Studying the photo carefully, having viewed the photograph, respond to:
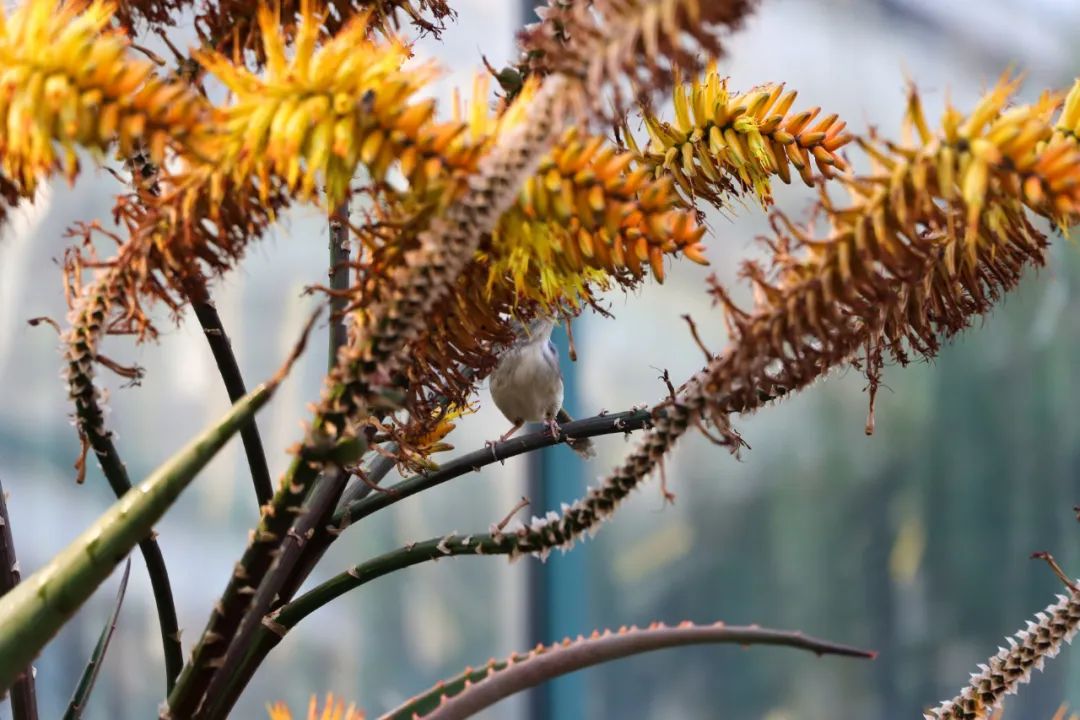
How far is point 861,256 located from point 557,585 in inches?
46.6

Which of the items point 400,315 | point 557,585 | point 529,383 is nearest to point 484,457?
point 400,315

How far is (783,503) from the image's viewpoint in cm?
142

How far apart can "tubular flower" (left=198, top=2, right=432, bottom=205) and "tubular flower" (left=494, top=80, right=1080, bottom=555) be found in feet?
0.21

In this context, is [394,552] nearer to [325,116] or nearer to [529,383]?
[325,116]

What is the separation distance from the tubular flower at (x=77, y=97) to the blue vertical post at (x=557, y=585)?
42.7 inches

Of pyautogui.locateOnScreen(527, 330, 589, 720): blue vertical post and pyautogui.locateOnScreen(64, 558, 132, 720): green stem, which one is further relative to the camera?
pyautogui.locateOnScreen(527, 330, 589, 720): blue vertical post

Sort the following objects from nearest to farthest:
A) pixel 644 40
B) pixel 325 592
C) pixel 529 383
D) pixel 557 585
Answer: pixel 644 40, pixel 325 592, pixel 529 383, pixel 557 585

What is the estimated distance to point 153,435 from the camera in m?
1.12

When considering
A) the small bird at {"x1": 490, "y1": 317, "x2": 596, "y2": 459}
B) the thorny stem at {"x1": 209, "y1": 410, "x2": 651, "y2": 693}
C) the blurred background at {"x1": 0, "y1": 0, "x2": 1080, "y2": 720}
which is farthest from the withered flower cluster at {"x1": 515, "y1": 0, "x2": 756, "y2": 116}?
the blurred background at {"x1": 0, "y1": 0, "x2": 1080, "y2": 720}

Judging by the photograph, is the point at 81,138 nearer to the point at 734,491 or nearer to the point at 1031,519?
the point at 734,491

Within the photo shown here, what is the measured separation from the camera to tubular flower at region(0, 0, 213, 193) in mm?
176

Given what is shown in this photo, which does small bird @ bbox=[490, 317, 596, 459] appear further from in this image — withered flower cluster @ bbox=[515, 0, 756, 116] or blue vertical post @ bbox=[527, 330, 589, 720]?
blue vertical post @ bbox=[527, 330, 589, 720]

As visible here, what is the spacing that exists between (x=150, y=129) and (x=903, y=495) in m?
1.40

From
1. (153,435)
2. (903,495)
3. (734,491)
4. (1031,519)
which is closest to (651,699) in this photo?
(734,491)
